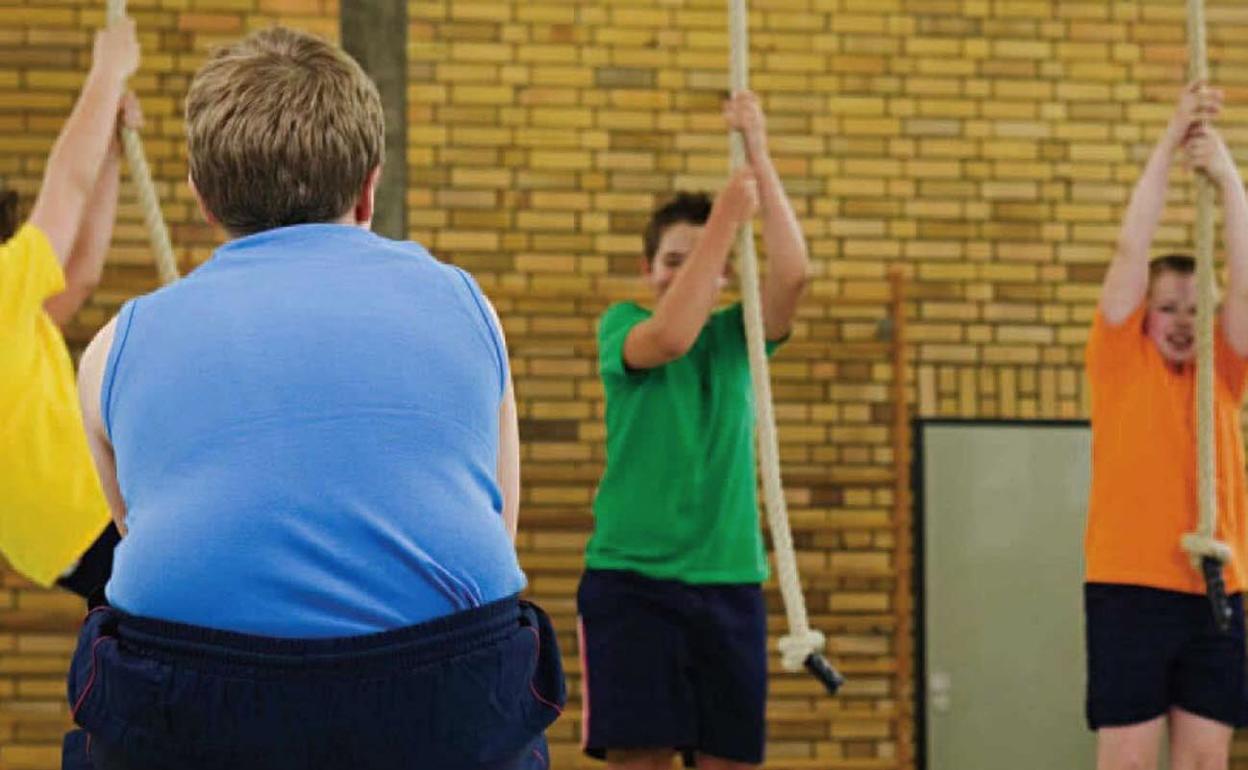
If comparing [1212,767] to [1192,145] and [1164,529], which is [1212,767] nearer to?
[1164,529]

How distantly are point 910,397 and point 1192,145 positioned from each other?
2.28 metres

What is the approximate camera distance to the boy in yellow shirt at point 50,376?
266 centimetres

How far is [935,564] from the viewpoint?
5566 mm

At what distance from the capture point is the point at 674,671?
3.33 m

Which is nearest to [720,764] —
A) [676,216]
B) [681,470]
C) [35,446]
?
[681,470]

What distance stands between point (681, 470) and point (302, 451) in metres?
2.02

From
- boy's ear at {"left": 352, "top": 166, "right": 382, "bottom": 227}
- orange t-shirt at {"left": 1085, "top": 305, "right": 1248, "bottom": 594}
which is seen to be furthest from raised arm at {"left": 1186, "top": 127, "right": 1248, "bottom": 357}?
boy's ear at {"left": 352, "top": 166, "right": 382, "bottom": 227}

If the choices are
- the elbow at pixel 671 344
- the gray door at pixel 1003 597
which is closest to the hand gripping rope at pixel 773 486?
the elbow at pixel 671 344

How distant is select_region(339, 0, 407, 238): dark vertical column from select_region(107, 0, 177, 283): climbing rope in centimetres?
33

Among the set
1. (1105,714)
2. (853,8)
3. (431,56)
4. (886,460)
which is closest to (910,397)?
(886,460)

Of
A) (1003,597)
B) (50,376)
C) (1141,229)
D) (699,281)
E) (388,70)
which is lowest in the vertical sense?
(1003,597)

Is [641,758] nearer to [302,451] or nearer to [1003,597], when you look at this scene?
[302,451]

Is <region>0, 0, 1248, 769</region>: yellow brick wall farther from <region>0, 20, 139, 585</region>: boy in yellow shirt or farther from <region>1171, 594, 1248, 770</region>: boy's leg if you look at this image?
<region>0, 20, 139, 585</region>: boy in yellow shirt

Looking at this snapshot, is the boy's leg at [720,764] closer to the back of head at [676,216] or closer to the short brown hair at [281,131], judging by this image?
the back of head at [676,216]
